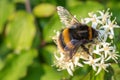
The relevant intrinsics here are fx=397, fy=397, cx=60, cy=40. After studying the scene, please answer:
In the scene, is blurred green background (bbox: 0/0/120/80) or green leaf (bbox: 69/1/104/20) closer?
green leaf (bbox: 69/1/104/20)

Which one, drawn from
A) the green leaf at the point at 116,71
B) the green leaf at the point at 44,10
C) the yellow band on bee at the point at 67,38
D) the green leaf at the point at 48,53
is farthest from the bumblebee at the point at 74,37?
the green leaf at the point at 44,10

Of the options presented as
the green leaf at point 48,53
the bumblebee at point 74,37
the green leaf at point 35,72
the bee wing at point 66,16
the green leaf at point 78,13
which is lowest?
the green leaf at point 35,72

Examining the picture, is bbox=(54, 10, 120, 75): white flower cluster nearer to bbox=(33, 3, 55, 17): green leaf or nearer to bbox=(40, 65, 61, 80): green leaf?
bbox=(40, 65, 61, 80): green leaf

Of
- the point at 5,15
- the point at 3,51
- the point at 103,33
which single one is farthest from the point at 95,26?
the point at 3,51

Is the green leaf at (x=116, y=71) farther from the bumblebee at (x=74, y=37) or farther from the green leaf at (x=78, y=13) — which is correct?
the green leaf at (x=78, y=13)

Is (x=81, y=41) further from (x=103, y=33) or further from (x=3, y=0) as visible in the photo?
(x=3, y=0)

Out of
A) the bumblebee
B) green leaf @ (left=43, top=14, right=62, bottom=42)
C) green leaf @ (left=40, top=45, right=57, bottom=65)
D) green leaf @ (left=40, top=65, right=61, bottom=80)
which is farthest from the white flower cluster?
green leaf @ (left=40, top=45, right=57, bottom=65)
